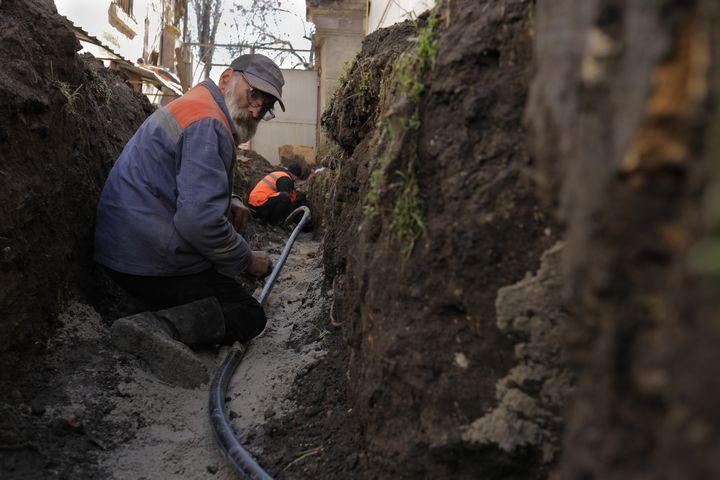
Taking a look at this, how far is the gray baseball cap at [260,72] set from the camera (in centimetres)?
400

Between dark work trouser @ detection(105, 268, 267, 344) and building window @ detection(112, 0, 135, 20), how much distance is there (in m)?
10.7

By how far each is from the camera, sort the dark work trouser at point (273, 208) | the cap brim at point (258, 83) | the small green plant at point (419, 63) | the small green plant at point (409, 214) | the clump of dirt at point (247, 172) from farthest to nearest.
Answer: the clump of dirt at point (247, 172)
the dark work trouser at point (273, 208)
the cap brim at point (258, 83)
the small green plant at point (419, 63)
the small green plant at point (409, 214)

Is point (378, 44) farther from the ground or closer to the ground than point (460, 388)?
farther from the ground

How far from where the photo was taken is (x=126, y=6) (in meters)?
13.7

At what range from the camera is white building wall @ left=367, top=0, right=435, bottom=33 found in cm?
355

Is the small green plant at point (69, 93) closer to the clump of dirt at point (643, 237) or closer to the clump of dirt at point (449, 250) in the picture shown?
the clump of dirt at point (449, 250)

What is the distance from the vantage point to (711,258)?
72 centimetres

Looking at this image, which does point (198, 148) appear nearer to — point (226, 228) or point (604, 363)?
point (226, 228)

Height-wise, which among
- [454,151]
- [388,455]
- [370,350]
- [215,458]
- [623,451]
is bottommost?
[215,458]

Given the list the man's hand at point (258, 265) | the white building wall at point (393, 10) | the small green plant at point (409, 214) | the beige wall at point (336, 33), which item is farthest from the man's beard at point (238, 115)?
the beige wall at point (336, 33)

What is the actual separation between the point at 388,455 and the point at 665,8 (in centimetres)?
158

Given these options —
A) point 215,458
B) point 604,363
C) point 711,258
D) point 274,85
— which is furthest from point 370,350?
point 274,85

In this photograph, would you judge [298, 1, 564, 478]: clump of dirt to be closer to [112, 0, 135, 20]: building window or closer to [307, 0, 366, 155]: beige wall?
[307, 0, 366, 155]: beige wall

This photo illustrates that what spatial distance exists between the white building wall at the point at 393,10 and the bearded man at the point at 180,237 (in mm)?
1049
